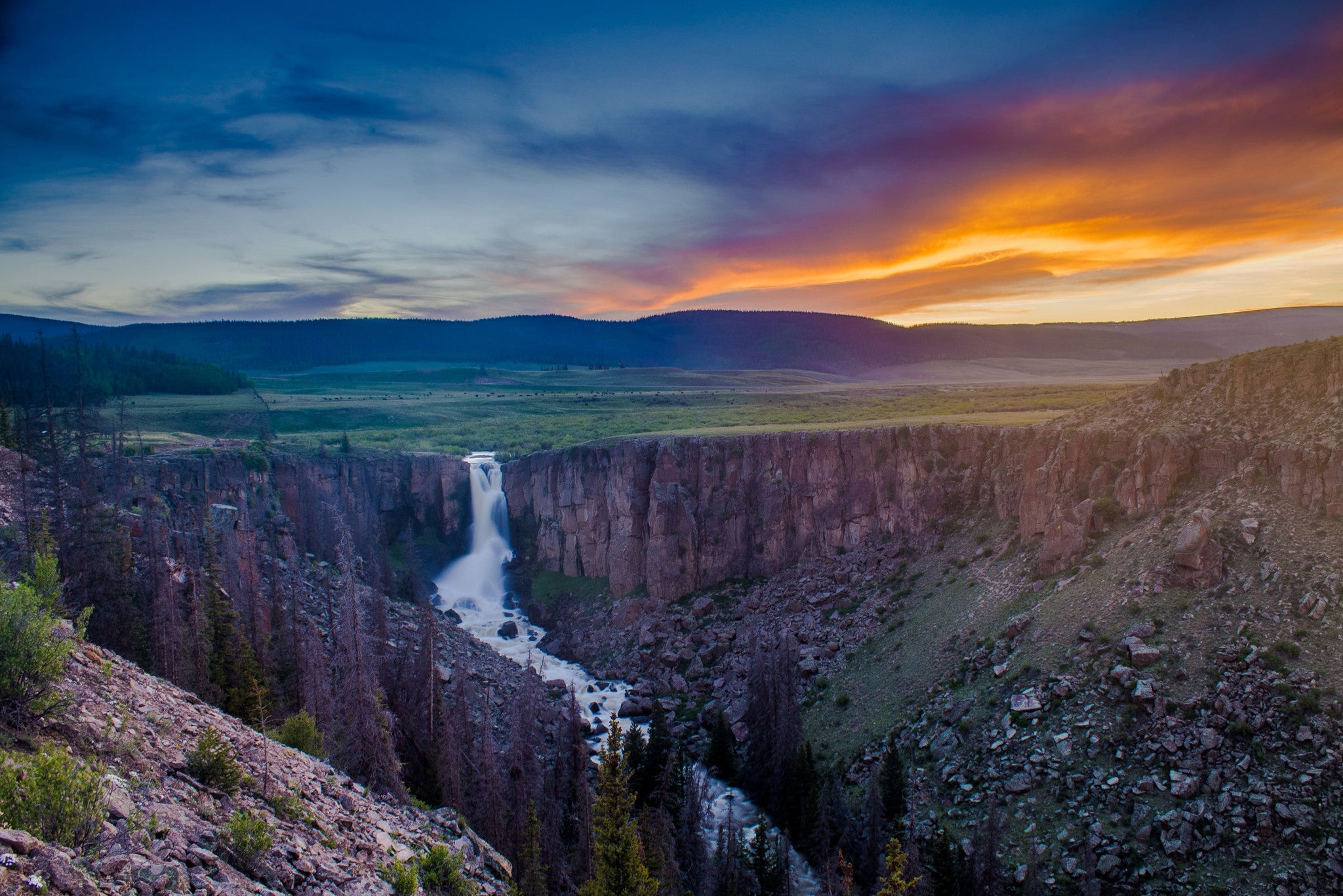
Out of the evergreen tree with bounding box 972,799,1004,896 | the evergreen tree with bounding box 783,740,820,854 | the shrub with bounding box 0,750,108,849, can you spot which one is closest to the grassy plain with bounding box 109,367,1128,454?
the evergreen tree with bounding box 783,740,820,854

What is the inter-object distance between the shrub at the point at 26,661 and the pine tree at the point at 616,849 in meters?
13.1

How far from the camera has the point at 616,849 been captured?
19594mm

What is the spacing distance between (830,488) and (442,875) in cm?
4549

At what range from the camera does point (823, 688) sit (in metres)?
42.9

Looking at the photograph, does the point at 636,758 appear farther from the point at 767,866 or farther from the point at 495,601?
A: the point at 495,601

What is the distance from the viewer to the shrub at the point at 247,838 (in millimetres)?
11750

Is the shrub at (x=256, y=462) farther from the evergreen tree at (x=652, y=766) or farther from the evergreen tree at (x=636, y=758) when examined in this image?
the evergreen tree at (x=652, y=766)

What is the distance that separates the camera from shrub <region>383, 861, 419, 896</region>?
553 inches

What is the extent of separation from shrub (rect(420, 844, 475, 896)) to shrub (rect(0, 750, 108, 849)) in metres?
7.85

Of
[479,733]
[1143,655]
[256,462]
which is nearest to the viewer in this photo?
[1143,655]

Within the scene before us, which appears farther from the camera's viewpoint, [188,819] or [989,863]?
[989,863]

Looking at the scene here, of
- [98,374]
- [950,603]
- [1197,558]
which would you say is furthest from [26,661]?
[98,374]

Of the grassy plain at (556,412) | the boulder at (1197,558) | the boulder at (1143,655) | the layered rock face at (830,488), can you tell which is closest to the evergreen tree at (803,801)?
the boulder at (1143,655)

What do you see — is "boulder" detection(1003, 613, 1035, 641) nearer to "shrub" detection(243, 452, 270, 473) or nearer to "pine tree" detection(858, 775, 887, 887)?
"pine tree" detection(858, 775, 887, 887)
